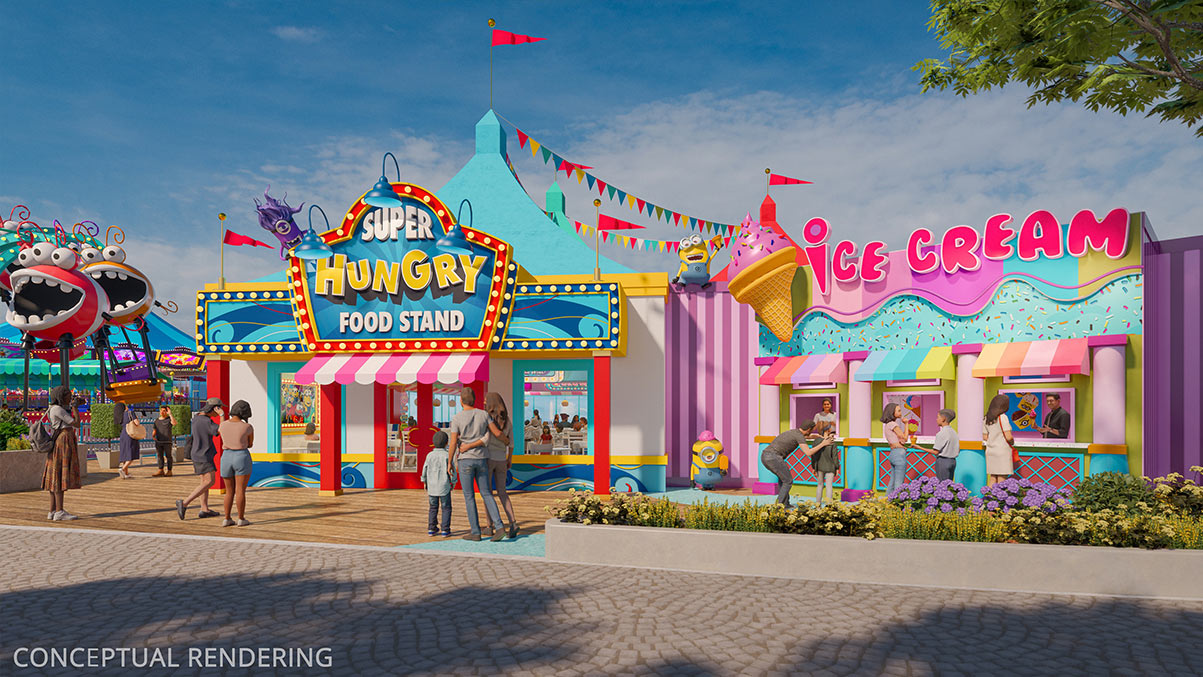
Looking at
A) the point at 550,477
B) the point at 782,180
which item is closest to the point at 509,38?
the point at 782,180

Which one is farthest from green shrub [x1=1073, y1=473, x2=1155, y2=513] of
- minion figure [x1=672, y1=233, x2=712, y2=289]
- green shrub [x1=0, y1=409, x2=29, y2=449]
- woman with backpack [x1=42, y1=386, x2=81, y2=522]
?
green shrub [x1=0, y1=409, x2=29, y2=449]

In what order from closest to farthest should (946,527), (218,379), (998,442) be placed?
1. (946,527)
2. (998,442)
3. (218,379)

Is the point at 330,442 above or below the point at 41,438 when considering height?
below

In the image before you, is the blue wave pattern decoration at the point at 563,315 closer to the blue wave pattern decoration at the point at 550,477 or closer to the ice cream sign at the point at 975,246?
the blue wave pattern decoration at the point at 550,477

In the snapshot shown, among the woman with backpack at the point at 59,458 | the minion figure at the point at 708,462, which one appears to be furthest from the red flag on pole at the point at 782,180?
the woman with backpack at the point at 59,458

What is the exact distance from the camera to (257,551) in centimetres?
781

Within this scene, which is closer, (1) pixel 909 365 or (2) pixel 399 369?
(1) pixel 909 365

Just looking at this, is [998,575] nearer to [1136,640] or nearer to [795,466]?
[1136,640]

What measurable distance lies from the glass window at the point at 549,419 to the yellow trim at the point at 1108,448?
7.59 metres

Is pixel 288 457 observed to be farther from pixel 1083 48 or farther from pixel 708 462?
pixel 1083 48

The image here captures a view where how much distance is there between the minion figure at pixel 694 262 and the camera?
15.5 meters

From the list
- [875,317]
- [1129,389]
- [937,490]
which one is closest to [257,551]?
[937,490]

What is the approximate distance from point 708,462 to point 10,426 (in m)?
12.7

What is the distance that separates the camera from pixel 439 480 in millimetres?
8648
